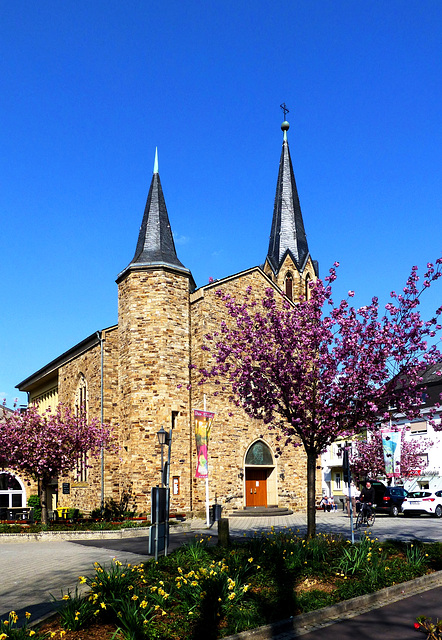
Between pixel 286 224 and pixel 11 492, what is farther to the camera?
pixel 286 224

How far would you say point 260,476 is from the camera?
1309 inches

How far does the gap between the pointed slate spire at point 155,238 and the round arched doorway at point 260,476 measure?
9.65 meters

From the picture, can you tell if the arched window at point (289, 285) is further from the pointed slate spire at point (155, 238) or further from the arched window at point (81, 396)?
the arched window at point (81, 396)

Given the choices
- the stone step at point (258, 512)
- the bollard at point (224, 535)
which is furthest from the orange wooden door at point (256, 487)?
the bollard at point (224, 535)

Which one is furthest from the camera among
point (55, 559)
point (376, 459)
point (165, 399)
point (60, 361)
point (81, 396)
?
point (376, 459)

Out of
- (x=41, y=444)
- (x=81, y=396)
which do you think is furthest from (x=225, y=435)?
(x=41, y=444)

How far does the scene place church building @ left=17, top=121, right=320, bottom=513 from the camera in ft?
95.2

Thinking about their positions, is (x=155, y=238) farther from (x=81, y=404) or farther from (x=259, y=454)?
(x=259, y=454)

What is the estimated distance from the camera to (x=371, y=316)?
15.2 metres

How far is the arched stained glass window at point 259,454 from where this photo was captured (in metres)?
32.2

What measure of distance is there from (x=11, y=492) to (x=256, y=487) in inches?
759

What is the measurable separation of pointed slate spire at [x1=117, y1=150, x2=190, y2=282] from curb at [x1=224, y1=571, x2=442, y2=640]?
21.8 m

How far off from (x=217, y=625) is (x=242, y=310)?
886cm

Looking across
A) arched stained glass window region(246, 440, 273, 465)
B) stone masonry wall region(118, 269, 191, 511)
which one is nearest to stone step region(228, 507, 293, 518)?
arched stained glass window region(246, 440, 273, 465)
